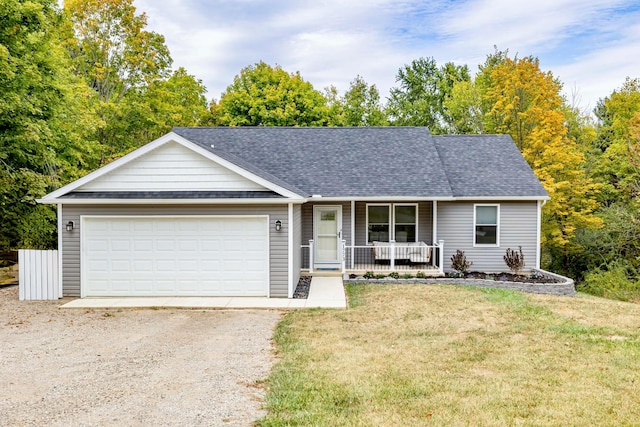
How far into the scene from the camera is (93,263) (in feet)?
38.4

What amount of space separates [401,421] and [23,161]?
53.0 feet

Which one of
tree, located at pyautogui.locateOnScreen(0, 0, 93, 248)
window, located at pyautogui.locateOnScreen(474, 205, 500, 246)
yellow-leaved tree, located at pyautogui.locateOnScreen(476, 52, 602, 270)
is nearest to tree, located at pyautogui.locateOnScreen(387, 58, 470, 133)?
yellow-leaved tree, located at pyautogui.locateOnScreen(476, 52, 602, 270)

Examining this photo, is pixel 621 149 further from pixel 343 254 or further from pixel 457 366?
pixel 457 366

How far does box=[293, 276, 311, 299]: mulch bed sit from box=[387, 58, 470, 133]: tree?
2446 centimetres

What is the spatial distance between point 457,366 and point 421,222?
9709mm

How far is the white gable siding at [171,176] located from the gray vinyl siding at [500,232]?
7324 mm

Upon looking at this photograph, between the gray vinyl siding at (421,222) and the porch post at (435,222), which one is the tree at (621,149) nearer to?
the porch post at (435,222)

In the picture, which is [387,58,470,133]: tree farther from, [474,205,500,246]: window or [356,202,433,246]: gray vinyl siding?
[356,202,433,246]: gray vinyl siding

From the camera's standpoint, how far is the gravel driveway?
4.98m

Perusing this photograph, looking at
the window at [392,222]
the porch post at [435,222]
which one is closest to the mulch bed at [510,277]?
the porch post at [435,222]

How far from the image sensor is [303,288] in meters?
12.8

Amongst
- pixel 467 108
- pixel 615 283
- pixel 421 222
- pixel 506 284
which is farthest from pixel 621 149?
pixel 506 284

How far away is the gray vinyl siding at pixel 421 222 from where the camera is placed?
15812 millimetres

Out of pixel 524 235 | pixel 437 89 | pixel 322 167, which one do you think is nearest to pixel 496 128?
pixel 524 235
